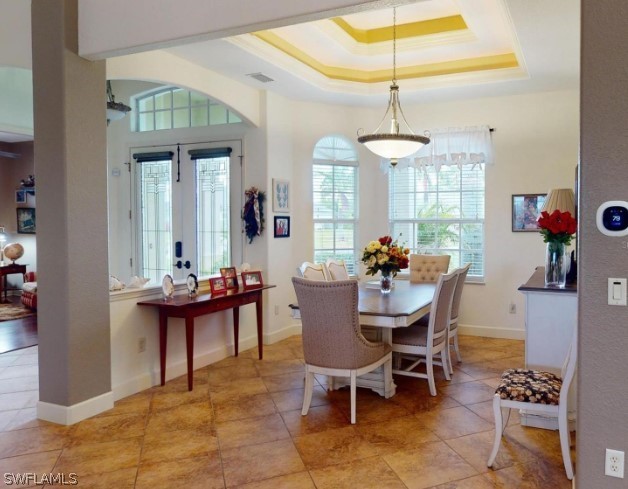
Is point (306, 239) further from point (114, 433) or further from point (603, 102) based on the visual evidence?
point (603, 102)

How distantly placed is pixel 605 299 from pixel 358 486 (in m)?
1.50

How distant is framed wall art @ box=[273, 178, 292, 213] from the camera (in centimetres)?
554

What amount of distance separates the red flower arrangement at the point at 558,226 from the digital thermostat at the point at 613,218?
1.34 m

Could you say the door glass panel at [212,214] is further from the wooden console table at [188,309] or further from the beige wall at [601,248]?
the beige wall at [601,248]

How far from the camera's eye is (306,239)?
6.02m

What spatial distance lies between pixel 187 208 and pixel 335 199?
6.04 feet

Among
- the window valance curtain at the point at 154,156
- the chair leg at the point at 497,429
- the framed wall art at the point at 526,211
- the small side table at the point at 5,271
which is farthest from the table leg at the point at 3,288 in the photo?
the chair leg at the point at 497,429

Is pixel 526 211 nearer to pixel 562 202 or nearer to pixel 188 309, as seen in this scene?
pixel 562 202

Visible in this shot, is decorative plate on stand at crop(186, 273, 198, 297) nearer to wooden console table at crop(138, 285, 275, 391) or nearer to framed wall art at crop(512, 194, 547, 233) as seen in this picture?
wooden console table at crop(138, 285, 275, 391)

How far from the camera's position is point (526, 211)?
562 cm

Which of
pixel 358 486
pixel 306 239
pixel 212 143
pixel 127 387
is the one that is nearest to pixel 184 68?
pixel 212 143

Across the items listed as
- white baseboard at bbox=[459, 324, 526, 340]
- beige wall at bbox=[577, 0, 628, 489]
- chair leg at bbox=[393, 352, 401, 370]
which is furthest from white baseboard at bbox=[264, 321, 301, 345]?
beige wall at bbox=[577, 0, 628, 489]

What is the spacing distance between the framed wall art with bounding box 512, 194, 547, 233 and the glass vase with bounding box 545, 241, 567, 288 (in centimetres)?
229

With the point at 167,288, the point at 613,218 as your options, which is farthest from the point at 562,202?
the point at 167,288
